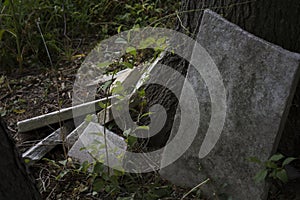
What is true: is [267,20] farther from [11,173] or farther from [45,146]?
[45,146]

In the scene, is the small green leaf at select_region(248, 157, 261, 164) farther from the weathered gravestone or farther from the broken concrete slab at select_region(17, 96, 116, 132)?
the broken concrete slab at select_region(17, 96, 116, 132)

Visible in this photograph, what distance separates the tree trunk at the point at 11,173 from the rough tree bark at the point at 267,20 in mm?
1174

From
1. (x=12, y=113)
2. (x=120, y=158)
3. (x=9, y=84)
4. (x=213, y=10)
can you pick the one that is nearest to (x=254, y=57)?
(x=213, y=10)

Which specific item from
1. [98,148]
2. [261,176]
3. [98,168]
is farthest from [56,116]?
[261,176]

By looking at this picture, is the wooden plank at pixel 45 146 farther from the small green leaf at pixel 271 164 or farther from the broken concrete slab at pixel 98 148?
the small green leaf at pixel 271 164

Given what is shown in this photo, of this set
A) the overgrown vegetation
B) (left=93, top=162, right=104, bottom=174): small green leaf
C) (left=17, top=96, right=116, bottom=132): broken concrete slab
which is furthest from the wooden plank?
the overgrown vegetation

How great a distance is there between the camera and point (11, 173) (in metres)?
1.67

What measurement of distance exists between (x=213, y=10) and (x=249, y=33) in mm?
275

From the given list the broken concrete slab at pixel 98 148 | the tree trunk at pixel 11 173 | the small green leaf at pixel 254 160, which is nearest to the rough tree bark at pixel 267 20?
the small green leaf at pixel 254 160

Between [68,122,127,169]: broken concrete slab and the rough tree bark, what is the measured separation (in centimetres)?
54

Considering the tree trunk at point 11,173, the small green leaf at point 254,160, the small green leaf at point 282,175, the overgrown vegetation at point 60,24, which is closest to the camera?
the tree trunk at point 11,173

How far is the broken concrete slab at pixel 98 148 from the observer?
254 cm

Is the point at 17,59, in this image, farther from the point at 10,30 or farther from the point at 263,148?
the point at 263,148

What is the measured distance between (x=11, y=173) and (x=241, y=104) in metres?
1.09
